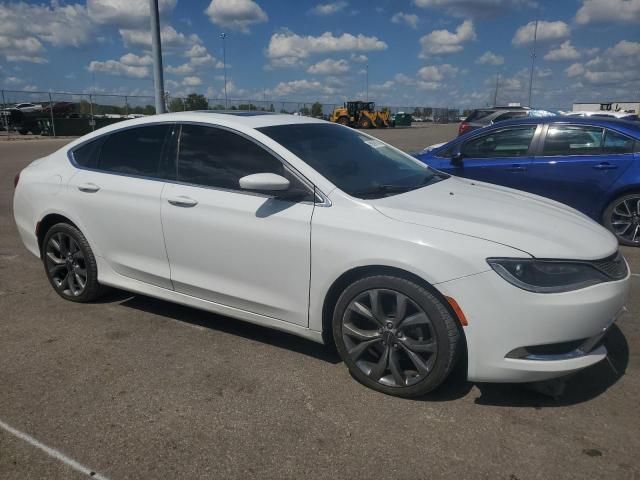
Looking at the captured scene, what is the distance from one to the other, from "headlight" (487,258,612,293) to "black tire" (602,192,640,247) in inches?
162

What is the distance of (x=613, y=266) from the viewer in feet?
9.62

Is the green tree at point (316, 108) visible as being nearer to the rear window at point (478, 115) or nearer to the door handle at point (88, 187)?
the rear window at point (478, 115)

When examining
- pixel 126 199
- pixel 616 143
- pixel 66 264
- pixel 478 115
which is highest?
pixel 478 115

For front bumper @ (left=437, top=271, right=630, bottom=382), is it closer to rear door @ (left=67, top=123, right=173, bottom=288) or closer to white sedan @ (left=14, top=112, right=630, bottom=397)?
white sedan @ (left=14, top=112, right=630, bottom=397)

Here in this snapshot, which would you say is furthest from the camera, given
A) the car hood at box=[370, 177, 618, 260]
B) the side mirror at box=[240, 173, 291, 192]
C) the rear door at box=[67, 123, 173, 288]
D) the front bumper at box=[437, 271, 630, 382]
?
the rear door at box=[67, 123, 173, 288]

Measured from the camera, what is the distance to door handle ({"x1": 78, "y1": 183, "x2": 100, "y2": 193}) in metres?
4.11

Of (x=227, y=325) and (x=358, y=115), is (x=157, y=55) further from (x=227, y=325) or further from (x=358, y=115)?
(x=358, y=115)

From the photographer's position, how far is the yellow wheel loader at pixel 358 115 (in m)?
45.3

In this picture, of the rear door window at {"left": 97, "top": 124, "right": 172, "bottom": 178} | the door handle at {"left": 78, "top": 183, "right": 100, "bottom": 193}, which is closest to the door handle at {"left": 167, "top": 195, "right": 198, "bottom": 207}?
the rear door window at {"left": 97, "top": 124, "right": 172, "bottom": 178}

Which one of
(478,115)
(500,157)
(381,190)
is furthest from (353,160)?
(478,115)

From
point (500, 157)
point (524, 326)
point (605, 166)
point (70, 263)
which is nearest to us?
point (524, 326)

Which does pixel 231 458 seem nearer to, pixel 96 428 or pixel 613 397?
pixel 96 428

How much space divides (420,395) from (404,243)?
2.90 feet

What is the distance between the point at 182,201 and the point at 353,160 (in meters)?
1.22
